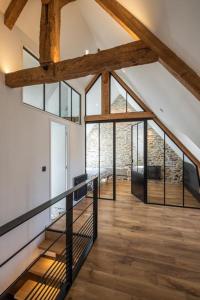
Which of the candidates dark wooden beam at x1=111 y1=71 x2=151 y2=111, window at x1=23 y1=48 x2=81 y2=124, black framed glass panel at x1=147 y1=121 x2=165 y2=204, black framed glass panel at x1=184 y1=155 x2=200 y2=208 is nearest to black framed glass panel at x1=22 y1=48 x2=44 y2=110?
window at x1=23 y1=48 x2=81 y2=124

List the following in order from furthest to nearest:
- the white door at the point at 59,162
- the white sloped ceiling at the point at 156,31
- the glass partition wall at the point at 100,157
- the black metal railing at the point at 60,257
Answer: 1. the glass partition wall at the point at 100,157
2. the white door at the point at 59,162
3. the black metal railing at the point at 60,257
4. the white sloped ceiling at the point at 156,31

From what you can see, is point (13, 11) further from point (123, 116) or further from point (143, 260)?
point (143, 260)

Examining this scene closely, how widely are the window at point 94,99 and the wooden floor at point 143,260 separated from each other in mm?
3156

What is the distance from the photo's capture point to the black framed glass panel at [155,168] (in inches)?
197

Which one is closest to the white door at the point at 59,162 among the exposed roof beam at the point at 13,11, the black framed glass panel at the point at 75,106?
the black framed glass panel at the point at 75,106

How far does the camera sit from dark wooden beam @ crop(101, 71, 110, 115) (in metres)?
5.11

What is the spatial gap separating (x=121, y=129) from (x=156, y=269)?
21.2 feet

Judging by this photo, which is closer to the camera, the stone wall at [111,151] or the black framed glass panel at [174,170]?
the stone wall at [111,151]

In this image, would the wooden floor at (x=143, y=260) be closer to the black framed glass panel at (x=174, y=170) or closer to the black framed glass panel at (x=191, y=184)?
the black framed glass panel at (x=191, y=184)

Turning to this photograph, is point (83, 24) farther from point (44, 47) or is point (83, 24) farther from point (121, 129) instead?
point (121, 129)

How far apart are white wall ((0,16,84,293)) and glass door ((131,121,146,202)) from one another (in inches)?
102

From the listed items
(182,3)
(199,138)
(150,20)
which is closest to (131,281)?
(199,138)

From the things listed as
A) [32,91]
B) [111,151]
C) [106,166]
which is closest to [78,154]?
[106,166]

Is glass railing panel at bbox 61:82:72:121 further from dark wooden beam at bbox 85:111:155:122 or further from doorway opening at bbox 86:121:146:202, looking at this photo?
doorway opening at bbox 86:121:146:202
